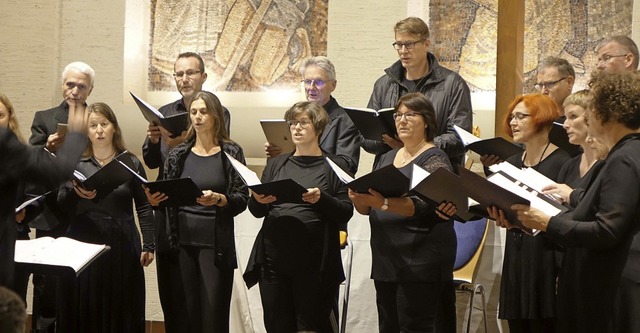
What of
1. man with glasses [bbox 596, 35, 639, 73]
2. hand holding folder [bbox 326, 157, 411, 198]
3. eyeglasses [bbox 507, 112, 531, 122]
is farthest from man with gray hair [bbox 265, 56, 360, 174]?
man with glasses [bbox 596, 35, 639, 73]

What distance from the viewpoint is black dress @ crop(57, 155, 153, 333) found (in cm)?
512

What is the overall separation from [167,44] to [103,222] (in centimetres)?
301

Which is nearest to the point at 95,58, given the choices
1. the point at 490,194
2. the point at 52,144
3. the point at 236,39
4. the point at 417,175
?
the point at 236,39

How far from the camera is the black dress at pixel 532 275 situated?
14.4 feet

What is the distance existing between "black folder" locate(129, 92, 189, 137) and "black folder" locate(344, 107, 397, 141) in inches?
39.3

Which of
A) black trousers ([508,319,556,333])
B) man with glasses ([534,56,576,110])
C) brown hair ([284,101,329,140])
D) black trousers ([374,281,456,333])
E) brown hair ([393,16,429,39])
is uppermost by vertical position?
brown hair ([393,16,429,39])

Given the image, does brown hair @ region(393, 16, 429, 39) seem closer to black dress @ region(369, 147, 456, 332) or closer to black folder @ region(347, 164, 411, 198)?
black dress @ region(369, 147, 456, 332)

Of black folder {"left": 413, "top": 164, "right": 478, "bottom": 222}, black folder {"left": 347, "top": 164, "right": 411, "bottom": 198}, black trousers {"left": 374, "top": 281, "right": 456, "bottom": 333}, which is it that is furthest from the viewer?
black trousers {"left": 374, "top": 281, "right": 456, "bottom": 333}

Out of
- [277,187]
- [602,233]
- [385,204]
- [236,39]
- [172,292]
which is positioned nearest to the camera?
[602,233]

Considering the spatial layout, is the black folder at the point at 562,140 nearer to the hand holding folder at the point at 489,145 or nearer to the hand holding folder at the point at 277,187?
the hand holding folder at the point at 489,145

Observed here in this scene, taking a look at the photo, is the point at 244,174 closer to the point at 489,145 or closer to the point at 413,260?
the point at 413,260

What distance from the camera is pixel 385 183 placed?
418cm

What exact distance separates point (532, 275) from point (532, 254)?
0.10 meters

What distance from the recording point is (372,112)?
14.9ft
